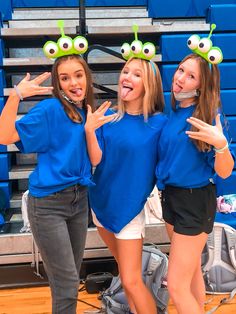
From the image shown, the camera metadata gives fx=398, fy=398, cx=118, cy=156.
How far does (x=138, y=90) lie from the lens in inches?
64.6

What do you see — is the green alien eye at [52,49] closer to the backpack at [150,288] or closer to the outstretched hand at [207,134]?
the outstretched hand at [207,134]

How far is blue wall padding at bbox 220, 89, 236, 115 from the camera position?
A: 346 cm

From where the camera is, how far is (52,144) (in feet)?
4.86

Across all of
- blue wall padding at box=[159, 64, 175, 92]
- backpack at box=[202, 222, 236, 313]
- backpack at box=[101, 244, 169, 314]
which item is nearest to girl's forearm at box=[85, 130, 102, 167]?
backpack at box=[101, 244, 169, 314]

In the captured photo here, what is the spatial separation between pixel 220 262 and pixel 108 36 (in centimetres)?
212

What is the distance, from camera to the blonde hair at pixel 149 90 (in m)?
1.63

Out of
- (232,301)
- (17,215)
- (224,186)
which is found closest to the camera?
(232,301)

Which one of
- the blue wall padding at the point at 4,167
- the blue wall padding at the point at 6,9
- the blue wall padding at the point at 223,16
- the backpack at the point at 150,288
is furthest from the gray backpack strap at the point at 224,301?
the blue wall padding at the point at 6,9

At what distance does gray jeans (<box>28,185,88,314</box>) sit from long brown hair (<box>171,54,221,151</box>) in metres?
0.54

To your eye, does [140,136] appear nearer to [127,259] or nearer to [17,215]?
[127,259]

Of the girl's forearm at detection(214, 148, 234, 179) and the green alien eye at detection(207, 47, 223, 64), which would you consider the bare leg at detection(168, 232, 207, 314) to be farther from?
the green alien eye at detection(207, 47, 223, 64)

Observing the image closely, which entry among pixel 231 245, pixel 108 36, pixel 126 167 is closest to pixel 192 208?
pixel 126 167

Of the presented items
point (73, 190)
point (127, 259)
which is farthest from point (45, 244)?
point (127, 259)

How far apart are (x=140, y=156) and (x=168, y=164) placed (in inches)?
4.8
